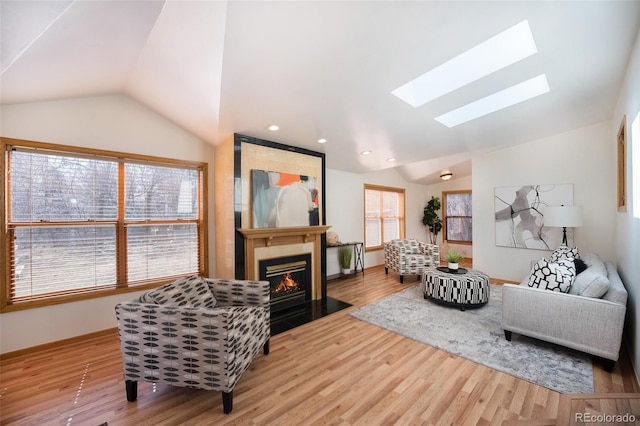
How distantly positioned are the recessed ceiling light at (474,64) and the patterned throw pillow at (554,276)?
214cm

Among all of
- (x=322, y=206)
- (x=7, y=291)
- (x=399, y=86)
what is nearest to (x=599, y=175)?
Answer: (x=399, y=86)

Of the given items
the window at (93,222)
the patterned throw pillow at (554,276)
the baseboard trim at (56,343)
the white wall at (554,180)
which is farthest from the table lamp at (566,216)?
the baseboard trim at (56,343)

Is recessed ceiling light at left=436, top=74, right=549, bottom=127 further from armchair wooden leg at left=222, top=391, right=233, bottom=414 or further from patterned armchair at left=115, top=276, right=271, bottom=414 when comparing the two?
armchair wooden leg at left=222, top=391, right=233, bottom=414

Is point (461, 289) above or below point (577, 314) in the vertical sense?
below

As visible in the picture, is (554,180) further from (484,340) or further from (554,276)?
(484,340)

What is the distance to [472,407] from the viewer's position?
6.23 ft

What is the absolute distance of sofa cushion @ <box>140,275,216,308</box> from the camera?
84.7 inches

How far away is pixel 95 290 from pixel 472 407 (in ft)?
13.0

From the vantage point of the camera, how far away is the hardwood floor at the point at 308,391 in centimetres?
183

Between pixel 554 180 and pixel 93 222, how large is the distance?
7.00m

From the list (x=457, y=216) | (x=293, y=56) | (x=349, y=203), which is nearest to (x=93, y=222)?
(x=293, y=56)

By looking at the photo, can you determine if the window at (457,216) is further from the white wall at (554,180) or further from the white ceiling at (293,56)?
the white ceiling at (293,56)

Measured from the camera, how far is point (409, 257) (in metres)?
5.32

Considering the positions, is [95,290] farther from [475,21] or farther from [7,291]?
[475,21]
